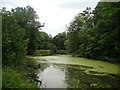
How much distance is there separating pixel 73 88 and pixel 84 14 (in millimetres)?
19124

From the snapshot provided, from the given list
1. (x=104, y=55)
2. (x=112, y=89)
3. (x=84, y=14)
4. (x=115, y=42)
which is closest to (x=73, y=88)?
(x=112, y=89)

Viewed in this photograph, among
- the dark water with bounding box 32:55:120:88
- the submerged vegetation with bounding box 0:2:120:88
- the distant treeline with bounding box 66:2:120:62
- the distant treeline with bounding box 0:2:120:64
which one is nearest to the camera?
the dark water with bounding box 32:55:120:88

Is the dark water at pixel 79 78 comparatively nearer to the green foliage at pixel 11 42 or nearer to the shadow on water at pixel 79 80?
the shadow on water at pixel 79 80

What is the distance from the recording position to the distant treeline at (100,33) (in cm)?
736

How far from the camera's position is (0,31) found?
4629 mm

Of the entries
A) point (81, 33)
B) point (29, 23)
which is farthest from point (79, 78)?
point (29, 23)

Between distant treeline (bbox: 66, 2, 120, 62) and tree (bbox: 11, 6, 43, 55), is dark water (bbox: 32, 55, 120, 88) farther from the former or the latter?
tree (bbox: 11, 6, 43, 55)

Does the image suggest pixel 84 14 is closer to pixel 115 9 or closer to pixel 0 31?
pixel 115 9

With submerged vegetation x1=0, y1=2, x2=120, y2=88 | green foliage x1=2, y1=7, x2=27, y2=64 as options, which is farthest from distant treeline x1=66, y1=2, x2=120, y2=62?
green foliage x1=2, y1=7, x2=27, y2=64

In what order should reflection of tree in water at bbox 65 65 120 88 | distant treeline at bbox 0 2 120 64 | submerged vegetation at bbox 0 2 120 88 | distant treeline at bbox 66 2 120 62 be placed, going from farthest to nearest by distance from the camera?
1. distant treeline at bbox 66 2 120 62
2. distant treeline at bbox 0 2 120 64
3. submerged vegetation at bbox 0 2 120 88
4. reflection of tree in water at bbox 65 65 120 88

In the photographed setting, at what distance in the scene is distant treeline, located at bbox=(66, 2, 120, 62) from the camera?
7.36 m

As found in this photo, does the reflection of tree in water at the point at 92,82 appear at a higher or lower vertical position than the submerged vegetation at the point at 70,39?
lower

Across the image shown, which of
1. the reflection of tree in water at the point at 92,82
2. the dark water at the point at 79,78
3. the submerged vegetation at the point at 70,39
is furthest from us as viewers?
the submerged vegetation at the point at 70,39

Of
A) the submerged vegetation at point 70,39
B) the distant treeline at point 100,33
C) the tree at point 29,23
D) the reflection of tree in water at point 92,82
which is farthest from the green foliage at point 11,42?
the tree at point 29,23
